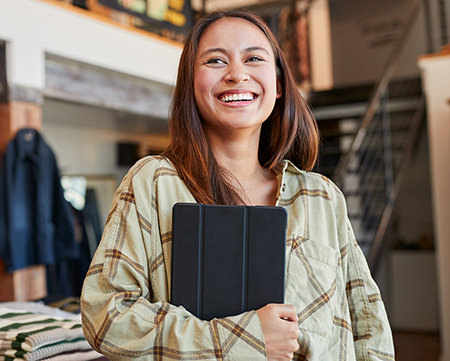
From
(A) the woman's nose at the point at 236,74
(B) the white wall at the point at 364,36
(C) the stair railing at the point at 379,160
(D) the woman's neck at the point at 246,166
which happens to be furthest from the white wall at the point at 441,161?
(B) the white wall at the point at 364,36

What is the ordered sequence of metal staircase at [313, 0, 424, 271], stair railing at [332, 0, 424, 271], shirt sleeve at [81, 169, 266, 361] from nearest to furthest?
shirt sleeve at [81, 169, 266, 361] < stair railing at [332, 0, 424, 271] < metal staircase at [313, 0, 424, 271]

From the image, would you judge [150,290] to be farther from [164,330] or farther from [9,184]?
[9,184]

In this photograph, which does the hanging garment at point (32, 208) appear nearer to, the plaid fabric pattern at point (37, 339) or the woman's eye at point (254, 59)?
the plaid fabric pattern at point (37, 339)

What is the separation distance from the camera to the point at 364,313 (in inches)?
42.2

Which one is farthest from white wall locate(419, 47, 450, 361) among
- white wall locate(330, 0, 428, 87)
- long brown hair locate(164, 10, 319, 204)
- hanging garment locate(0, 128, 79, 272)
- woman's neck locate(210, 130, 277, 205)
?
white wall locate(330, 0, 428, 87)

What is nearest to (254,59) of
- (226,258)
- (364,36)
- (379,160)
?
(226,258)

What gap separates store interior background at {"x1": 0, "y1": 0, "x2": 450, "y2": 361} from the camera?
3609 millimetres

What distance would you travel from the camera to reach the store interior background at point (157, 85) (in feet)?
11.8

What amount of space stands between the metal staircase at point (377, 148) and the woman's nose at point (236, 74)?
126 inches

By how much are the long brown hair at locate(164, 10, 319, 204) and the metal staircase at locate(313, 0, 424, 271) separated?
301 centimetres

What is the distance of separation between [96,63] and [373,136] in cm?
350

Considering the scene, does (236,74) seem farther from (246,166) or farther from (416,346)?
(416,346)

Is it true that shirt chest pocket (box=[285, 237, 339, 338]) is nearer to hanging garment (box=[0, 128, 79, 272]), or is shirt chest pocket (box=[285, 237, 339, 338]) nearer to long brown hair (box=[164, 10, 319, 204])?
long brown hair (box=[164, 10, 319, 204])

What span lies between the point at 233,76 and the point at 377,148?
17.4 feet
